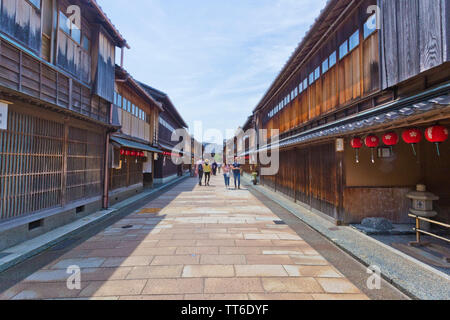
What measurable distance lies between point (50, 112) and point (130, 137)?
7.76 meters

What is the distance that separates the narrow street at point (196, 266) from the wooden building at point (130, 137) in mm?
4787

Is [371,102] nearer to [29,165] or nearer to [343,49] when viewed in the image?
[343,49]

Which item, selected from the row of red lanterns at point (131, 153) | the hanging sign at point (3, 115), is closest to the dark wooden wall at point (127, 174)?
the row of red lanterns at point (131, 153)

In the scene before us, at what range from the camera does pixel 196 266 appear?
4.94 metres

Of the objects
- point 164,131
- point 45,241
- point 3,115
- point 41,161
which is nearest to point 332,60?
point 3,115

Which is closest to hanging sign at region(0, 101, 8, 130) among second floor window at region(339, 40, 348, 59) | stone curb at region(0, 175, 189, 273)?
stone curb at region(0, 175, 189, 273)

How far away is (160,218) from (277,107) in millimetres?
11953

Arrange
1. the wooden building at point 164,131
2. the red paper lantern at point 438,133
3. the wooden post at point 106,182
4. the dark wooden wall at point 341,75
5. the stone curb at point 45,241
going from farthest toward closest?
the wooden building at point 164,131 → the wooden post at point 106,182 → the dark wooden wall at point 341,75 → the stone curb at point 45,241 → the red paper lantern at point 438,133

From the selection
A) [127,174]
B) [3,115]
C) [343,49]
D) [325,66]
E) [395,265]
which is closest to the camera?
[395,265]

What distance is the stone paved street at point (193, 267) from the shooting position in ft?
13.0

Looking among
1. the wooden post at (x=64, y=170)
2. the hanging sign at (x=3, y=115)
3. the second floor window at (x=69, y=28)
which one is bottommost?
the wooden post at (x=64, y=170)

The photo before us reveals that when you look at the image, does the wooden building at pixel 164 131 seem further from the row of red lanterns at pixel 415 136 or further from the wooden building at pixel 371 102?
the row of red lanterns at pixel 415 136

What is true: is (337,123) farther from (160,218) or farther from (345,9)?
(160,218)
